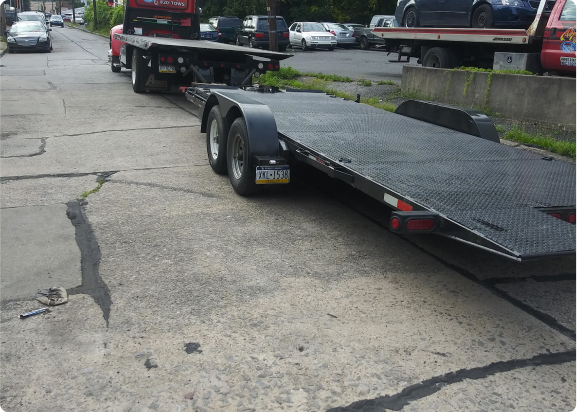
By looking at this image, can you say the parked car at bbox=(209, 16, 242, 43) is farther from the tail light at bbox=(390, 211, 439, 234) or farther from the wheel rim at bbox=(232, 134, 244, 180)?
Answer: the tail light at bbox=(390, 211, 439, 234)

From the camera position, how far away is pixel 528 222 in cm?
377

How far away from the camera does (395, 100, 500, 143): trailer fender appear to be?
21.6 ft

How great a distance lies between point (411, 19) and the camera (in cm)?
1780

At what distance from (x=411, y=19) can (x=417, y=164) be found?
13908 millimetres

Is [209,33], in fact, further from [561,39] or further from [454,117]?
[454,117]

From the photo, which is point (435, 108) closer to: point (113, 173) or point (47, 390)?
point (113, 173)

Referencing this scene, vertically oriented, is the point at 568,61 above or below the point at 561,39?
below

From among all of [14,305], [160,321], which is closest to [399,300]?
[160,321]

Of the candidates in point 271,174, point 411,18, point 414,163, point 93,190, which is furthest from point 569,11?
point 93,190

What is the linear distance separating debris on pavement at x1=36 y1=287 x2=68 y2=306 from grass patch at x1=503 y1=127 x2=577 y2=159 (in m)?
6.77

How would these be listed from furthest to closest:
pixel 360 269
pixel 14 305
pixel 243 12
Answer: pixel 243 12 → pixel 360 269 → pixel 14 305

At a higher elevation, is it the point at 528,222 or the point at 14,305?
the point at 528,222

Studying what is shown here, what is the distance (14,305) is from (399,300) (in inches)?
101

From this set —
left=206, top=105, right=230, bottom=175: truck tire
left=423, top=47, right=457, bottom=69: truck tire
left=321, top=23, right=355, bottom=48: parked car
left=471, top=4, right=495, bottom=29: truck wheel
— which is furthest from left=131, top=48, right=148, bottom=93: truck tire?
left=321, top=23, right=355, bottom=48: parked car
